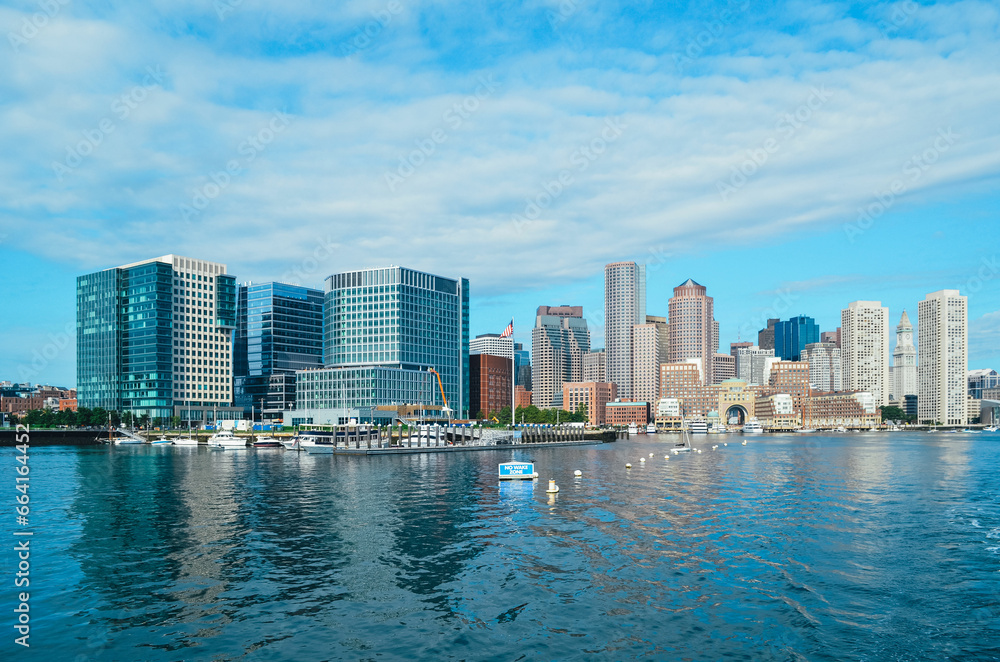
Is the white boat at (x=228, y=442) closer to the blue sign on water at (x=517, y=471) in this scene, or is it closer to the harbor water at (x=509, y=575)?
the harbor water at (x=509, y=575)

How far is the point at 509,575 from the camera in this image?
129 feet

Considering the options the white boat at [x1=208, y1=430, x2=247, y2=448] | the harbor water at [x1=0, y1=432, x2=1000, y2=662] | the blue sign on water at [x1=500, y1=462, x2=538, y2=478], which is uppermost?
the harbor water at [x1=0, y1=432, x2=1000, y2=662]

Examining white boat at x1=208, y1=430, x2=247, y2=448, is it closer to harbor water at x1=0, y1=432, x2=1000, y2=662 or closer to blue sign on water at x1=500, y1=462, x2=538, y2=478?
harbor water at x1=0, y1=432, x2=1000, y2=662

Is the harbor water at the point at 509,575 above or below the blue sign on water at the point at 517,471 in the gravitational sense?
above

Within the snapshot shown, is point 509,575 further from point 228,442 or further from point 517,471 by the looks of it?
point 228,442

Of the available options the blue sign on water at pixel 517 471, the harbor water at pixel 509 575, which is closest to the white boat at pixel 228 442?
the harbor water at pixel 509 575

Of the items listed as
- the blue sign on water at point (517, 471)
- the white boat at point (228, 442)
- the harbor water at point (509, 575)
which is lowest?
the white boat at point (228, 442)

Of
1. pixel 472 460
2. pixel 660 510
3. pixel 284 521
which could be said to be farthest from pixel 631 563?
pixel 472 460

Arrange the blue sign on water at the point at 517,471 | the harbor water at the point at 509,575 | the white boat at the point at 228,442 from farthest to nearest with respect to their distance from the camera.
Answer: the white boat at the point at 228,442
the blue sign on water at the point at 517,471
the harbor water at the point at 509,575

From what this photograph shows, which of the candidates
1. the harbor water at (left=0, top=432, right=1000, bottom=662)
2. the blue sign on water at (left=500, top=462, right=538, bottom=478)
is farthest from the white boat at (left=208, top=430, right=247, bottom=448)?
the blue sign on water at (left=500, top=462, right=538, bottom=478)

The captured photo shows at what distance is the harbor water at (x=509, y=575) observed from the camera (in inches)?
1144

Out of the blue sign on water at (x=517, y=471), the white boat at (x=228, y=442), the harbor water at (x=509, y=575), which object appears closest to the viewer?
the harbor water at (x=509, y=575)

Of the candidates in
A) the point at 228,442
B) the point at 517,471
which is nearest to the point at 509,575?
the point at 517,471

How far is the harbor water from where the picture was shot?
29047mm
